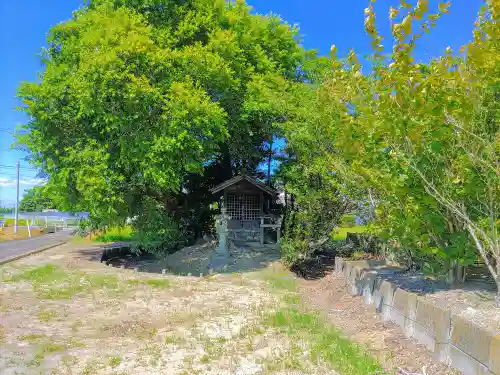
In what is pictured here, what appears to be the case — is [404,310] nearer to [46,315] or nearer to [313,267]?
[46,315]

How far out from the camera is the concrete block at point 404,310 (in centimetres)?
603

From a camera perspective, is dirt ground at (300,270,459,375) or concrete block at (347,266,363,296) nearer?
dirt ground at (300,270,459,375)

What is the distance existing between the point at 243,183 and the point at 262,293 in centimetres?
819

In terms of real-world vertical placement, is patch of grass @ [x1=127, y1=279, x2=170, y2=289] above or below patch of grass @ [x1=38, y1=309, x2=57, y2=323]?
above

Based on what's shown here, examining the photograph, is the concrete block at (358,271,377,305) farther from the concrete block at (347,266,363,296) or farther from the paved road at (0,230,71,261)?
the paved road at (0,230,71,261)

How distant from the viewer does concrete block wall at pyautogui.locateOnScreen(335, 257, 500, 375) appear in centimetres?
419

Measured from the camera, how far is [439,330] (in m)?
5.15

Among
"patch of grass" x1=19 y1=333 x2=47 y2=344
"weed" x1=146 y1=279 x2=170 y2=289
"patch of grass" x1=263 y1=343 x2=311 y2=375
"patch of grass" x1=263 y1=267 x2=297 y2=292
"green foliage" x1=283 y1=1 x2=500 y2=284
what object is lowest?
"patch of grass" x1=263 y1=267 x2=297 y2=292

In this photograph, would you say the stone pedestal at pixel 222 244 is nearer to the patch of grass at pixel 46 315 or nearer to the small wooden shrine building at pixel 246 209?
the small wooden shrine building at pixel 246 209

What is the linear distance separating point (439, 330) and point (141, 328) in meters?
4.42

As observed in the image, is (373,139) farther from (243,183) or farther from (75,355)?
(243,183)

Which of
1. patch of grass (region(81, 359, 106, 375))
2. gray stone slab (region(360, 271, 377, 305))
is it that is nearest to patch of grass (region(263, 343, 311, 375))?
patch of grass (region(81, 359, 106, 375))

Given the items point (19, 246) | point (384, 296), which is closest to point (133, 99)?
point (384, 296)

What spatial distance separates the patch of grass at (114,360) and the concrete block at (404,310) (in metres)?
4.07
